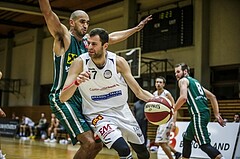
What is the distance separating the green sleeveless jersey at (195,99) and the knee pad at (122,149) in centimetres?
264

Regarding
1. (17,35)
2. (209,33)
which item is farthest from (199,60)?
(17,35)

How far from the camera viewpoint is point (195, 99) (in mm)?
6570

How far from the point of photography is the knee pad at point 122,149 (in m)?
4.05

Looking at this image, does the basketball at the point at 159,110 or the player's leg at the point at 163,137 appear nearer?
the basketball at the point at 159,110

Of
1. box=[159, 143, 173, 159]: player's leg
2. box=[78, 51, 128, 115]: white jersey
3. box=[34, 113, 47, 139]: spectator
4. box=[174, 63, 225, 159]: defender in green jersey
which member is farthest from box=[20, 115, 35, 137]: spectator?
box=[78, 51, 128, 115]: white jersey

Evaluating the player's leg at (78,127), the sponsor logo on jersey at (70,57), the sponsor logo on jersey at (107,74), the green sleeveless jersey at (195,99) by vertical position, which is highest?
the sponsor logo on jersey at (70,57)

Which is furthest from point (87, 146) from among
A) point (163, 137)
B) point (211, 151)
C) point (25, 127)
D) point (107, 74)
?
point (25, 127)

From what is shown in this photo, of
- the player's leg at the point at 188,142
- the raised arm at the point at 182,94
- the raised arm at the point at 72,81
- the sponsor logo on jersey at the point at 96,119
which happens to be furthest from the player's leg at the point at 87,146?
the player's leg at the point at 188,142

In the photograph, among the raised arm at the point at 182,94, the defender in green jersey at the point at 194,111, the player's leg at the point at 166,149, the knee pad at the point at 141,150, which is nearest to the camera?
the knee pad at the point at 141,150

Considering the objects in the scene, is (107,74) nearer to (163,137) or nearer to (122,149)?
(122,149)

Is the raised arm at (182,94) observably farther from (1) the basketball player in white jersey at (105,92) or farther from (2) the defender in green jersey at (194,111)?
(1) the basketball player in white jersey at (105,92)

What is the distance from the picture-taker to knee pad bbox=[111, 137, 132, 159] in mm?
4047

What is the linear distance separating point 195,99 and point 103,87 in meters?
2.58

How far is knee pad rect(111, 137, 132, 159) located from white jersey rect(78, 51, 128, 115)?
0.44 metres
